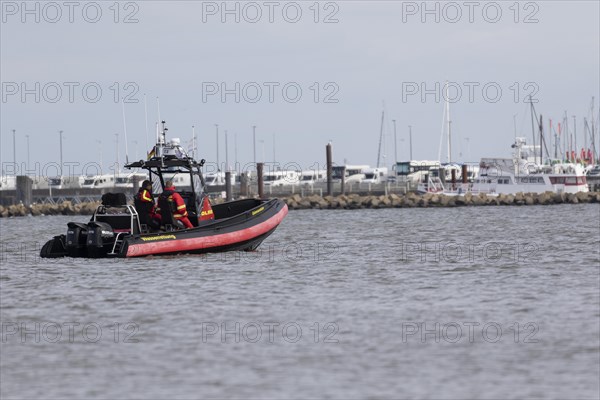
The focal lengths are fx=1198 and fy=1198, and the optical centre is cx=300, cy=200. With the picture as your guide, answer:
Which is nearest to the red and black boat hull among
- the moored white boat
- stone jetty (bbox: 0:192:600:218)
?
stone jetty (bbox: 0:192:600:218)

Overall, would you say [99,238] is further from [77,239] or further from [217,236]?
[217,236]

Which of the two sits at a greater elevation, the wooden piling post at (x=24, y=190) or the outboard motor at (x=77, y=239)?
the wooden piling post at (x=24, y=190)

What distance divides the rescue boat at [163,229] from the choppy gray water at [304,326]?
0.38m

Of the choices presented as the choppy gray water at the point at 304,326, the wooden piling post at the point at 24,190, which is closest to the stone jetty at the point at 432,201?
the wooden piling post at the point at 24,190

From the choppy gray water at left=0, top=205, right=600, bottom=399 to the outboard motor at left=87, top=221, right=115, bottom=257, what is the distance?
0.41m

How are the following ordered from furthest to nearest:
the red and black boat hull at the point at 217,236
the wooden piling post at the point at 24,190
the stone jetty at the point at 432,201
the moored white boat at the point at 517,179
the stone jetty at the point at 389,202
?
the moored white boat at the point at 517,179 → the wooden piling post at the point at 24,190 → the stone jetty at the point at 432,201 → the stone jetty at the point at 389,202 → the red and black boat hull at the point at 217,236

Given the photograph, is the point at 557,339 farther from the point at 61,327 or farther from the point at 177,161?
the point at 177,161

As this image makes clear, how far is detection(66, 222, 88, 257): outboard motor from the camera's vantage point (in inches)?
891

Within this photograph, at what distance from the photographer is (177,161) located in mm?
24203

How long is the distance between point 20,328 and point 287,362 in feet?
14.1

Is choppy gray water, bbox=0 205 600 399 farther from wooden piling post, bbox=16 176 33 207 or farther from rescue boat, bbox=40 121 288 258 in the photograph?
wooden piling post, bbox=16 176 33 207

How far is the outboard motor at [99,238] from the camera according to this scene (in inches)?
886

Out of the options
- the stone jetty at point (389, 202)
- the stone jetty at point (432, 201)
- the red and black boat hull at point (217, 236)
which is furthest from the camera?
the stone jetty at point (432, 201)

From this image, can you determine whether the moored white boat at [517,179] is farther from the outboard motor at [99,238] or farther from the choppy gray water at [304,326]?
the outboard motor at [99,238]
